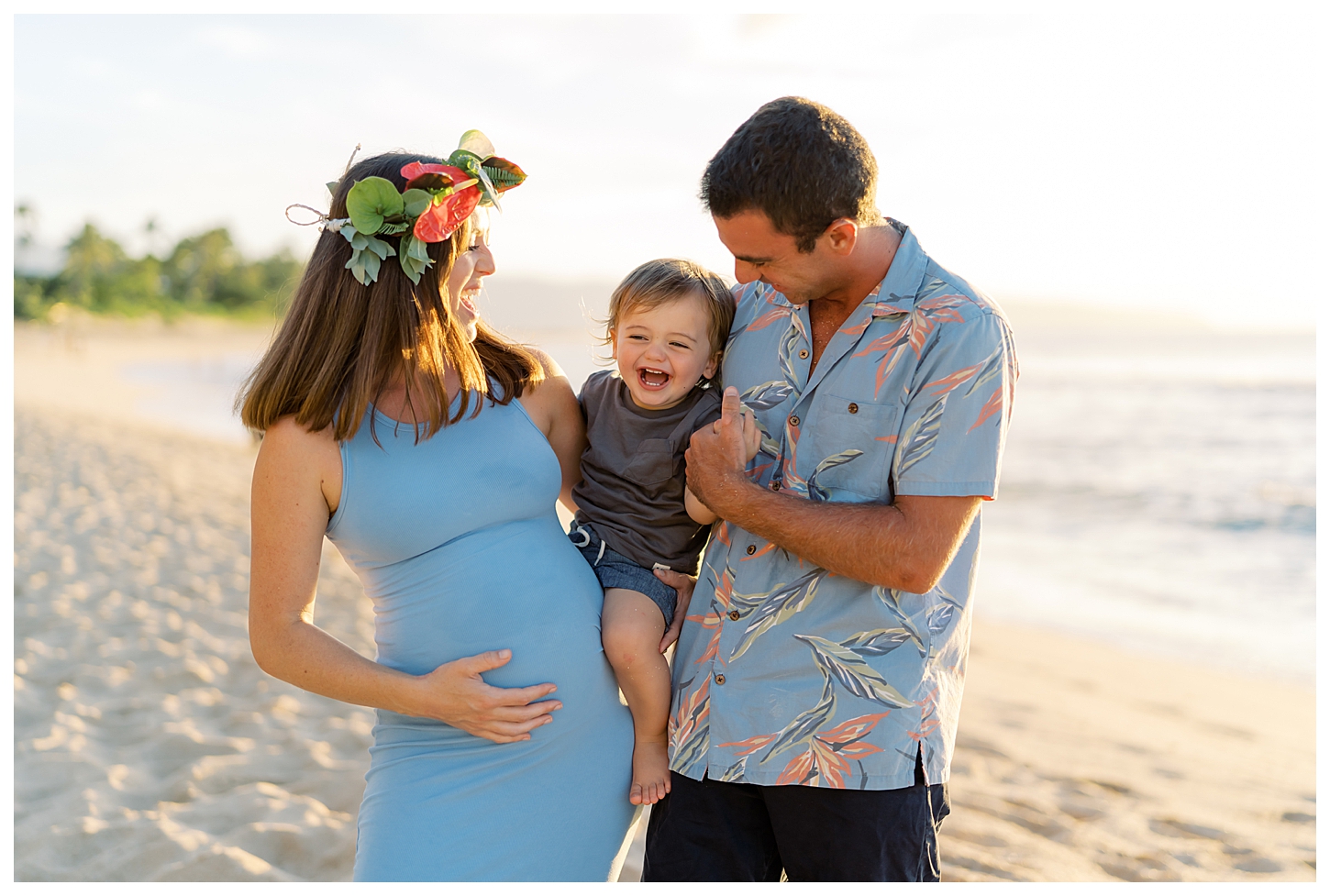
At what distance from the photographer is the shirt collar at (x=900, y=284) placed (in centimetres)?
220

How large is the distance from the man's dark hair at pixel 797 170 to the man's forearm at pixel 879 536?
0.59 meters

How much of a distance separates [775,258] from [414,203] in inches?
32.5

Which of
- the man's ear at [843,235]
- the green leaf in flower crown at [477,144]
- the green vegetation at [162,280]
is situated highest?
the green vegetation at [162,280]

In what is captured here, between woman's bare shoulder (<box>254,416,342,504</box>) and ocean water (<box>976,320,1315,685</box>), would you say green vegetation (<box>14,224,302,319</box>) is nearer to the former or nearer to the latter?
ocean water (<box>976,320,1315,685</box>)

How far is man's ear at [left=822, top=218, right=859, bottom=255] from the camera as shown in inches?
84.7

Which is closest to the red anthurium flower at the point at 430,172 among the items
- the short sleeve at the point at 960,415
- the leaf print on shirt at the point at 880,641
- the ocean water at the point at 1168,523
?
the short sleeve at the point at 960,415

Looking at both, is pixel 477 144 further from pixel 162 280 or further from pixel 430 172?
pixel 162 280

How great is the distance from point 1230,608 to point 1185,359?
102ft

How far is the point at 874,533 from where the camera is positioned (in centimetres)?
206

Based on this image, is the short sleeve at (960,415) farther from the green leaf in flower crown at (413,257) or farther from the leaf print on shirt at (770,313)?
the green leaf in flower crown at (413,257)

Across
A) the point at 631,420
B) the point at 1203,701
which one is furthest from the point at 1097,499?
the point at 631,420

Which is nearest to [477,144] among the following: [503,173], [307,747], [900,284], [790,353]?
[503,173]

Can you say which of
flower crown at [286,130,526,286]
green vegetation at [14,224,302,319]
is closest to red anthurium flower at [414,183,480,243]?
flower crown at [286,130,526,286]

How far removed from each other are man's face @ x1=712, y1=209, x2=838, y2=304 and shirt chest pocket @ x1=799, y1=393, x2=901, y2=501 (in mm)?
254
